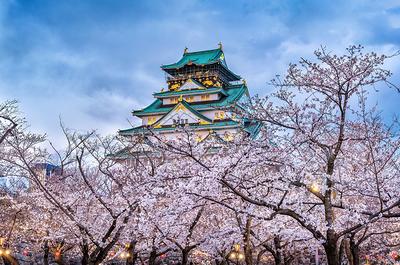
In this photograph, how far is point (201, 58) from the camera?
48.8 m

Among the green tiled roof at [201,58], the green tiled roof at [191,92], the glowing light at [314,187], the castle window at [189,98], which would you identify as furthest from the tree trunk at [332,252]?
the green tiled roof at [201,58]

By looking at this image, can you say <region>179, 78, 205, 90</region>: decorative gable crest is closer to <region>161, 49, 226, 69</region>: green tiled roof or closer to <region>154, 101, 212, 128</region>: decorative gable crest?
<region>161, 49, 226, 69</region>: green tiled roof

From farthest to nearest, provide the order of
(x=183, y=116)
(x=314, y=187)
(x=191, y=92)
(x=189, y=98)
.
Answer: (x=189, y=98), (x=191, y=92), (x=183, y=116), (x=314, y=187)

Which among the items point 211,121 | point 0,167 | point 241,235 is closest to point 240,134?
point 241,235

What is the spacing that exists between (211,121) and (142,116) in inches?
354

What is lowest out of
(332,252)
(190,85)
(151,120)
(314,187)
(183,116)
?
(332,252)

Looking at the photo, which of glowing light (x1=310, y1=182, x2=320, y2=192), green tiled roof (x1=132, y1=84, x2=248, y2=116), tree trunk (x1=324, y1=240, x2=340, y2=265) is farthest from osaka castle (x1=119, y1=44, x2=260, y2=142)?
tree trunk (x1=324, y1=240, x2=340, y2=265)

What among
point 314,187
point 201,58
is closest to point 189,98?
point 201,58

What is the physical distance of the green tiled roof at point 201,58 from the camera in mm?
47094

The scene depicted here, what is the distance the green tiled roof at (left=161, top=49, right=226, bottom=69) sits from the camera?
47094mm

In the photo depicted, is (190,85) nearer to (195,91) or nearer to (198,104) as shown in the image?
(195,91)

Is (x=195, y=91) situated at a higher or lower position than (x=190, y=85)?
lower

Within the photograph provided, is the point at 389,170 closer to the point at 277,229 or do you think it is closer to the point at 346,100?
the point at 277,229

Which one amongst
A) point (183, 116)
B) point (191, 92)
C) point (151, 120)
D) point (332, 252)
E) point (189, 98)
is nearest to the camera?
point (332, 252)
